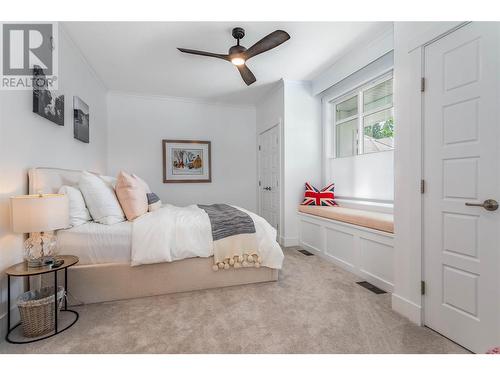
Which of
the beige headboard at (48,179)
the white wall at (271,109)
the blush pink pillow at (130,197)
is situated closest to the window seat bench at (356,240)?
the white wall at (271,109)

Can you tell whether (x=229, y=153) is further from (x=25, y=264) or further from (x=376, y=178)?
(x=25, y=264)

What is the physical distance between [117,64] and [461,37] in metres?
3.54

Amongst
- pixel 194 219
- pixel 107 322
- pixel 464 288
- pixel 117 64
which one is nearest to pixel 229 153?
pixel 117 64

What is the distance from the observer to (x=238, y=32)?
8.30 ft

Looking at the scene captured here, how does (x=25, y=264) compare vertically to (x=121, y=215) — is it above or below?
below

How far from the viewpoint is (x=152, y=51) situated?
117 inches

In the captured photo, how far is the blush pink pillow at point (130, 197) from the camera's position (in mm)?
2494

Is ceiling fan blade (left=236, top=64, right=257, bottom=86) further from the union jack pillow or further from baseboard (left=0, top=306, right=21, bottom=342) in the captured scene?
baseboard (left=0, top=306, right=21, bottom=342)

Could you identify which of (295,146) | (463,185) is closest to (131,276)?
(463,185)

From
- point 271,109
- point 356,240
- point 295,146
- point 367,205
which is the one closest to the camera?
point 356,240

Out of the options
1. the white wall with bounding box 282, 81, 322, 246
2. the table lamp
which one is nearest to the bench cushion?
the white wall with bounding box 282, 81, 322, 246

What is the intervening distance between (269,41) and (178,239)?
1989mm

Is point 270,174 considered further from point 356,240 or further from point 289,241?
point 356,240
